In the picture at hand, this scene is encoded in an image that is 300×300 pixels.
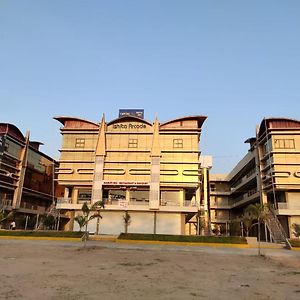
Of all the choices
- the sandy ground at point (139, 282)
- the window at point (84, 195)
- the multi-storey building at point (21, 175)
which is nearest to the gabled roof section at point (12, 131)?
the multi-storey building at point (21, 175)

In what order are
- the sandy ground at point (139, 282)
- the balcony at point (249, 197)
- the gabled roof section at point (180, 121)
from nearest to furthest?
1. the sandy ground at point (139, 282)
2. the gabled roof section at point (180, 121)
3. the balcony at point (249, 197)

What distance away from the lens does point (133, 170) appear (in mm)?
52188

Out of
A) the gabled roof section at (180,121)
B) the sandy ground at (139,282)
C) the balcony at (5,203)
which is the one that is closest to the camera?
the sandy ground at (139,282)

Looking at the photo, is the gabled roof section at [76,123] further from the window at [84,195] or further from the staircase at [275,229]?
the staircase at [275,229]

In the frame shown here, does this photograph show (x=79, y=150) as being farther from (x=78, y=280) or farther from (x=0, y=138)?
(x=78, y=280)

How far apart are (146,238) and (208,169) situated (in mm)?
45488

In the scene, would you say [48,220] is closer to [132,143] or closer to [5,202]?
[5,202]

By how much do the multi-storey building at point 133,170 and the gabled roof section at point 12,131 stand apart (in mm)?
10881

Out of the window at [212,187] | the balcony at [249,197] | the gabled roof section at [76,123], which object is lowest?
the balcony at [249,197]

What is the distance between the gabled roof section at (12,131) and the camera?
57.6 m

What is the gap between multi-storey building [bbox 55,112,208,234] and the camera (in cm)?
5056

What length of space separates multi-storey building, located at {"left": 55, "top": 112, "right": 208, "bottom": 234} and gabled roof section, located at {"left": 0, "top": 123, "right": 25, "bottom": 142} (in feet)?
35.7

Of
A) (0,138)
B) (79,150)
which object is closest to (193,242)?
(79,150)

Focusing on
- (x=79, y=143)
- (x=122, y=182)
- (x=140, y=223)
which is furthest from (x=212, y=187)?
(x=79, y=143)
